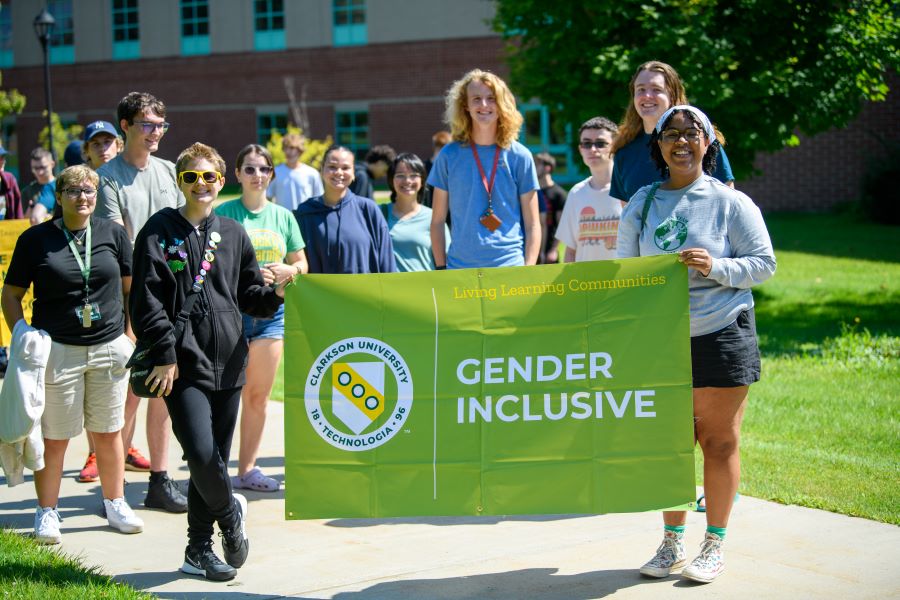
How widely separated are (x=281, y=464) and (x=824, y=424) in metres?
4.09

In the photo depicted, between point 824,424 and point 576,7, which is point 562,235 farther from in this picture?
point 576,7

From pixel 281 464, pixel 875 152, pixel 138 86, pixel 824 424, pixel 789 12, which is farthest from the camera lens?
pixel 138 86

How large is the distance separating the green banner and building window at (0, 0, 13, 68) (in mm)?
43859


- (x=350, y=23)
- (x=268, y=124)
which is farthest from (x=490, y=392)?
(x=268, y=124)

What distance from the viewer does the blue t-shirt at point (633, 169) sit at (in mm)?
5680

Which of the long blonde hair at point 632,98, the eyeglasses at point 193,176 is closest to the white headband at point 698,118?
the long blonde hair at point 632,98

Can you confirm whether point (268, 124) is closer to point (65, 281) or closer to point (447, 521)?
point (65, 281)

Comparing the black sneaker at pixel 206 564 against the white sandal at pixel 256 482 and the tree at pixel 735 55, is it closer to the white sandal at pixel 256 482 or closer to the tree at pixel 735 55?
the white sandal at pixel 256 482

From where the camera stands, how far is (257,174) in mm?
6504

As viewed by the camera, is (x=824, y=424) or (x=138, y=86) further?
(x=138, y=86)

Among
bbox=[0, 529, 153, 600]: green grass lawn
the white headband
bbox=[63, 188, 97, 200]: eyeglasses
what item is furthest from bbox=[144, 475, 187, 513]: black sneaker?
the white headband

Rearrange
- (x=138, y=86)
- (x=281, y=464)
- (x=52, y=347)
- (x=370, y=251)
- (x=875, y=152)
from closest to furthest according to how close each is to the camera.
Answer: (x=52, y=347) < (x=370, y=251) < (x=281, y=464) < (x=875, y=152) < (x=138, y=86)

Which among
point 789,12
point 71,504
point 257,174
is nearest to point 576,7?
point 789,12

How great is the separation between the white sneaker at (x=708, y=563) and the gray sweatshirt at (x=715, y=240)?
3.17 ft
